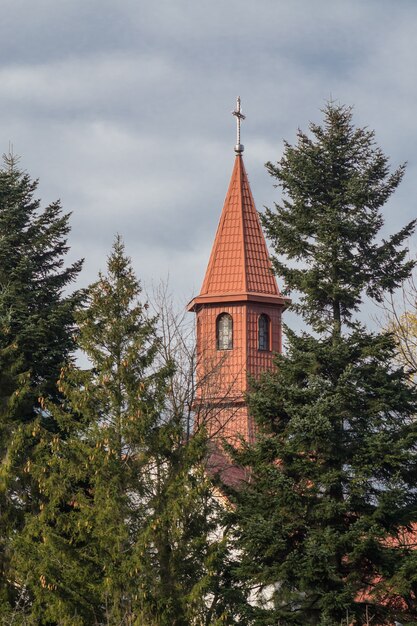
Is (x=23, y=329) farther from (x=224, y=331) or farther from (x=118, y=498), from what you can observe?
(x=224, y=331)

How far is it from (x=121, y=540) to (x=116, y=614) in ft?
4.58

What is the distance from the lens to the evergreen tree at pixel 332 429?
75.7 ft

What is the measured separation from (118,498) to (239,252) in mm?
20334

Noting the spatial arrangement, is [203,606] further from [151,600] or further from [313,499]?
[313,499]

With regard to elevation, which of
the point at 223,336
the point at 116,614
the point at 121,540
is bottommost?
the point at 116,614

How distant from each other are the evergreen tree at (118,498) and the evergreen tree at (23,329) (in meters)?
1.01

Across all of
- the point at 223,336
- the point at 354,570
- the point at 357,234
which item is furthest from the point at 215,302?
the point at 354,570

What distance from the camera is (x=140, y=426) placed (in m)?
23.3

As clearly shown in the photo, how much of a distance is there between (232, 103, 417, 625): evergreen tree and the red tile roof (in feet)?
49.0

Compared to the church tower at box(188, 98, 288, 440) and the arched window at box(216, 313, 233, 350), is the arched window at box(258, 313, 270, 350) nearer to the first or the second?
the church tower at box(188, 98, 288, 440)

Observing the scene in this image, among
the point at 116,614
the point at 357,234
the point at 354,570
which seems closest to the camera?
the point at 116,614

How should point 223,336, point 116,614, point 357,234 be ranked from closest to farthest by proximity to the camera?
1. point 116,614
2. point 357,234
3. point 223,336

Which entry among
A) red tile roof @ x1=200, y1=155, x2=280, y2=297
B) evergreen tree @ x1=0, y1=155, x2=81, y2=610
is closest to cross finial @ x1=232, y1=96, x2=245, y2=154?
red tile roof @ x1=200, y1=155, x2=280, y2=297

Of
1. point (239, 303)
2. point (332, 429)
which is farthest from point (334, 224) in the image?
point (239, 303)
